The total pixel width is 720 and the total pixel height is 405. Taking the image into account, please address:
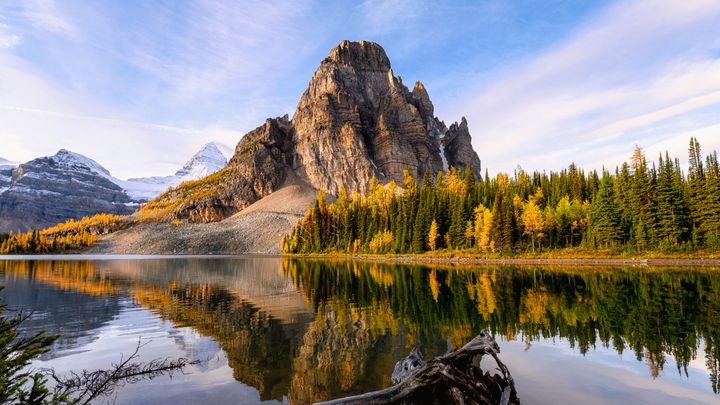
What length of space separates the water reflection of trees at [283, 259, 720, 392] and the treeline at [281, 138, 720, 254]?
4014 cm

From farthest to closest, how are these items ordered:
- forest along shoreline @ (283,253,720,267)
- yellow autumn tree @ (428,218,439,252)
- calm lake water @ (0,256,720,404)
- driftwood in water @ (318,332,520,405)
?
yellow autumn tree @ (428,218,439,252), forest along shoreline @ (283,253,720,267), calm lake water @ (0,256,720,404), driftwood in water @ (318,332,520,405)

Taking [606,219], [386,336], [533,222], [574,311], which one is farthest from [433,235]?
[386,336]

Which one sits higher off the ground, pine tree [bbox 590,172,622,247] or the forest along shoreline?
pine tree [bbox 590,172,622,247]

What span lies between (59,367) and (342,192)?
467 feet

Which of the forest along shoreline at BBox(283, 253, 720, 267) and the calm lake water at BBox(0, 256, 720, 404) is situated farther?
→ the forest along shoreline at BBox(283, 253, 720, 267)

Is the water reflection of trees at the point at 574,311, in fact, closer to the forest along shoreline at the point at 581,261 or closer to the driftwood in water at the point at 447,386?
the driftwood in water at the point at 447,386

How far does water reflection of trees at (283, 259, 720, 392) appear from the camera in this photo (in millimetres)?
18062

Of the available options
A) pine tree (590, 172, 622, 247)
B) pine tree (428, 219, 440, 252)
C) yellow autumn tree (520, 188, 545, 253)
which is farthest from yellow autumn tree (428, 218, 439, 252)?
pine tree (590, 172, 622, 247)

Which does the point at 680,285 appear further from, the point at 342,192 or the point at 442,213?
the point at 342,192

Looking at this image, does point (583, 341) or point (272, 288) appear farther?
point (272, 288)

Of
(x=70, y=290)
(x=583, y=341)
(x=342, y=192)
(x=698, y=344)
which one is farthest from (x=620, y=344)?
(x=342, y=192)

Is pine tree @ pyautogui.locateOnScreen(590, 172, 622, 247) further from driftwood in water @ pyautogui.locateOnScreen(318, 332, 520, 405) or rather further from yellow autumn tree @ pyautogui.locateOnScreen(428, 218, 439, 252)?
driftwood in water @ pyautogui.locateOnScreen(318, 332, 520, 405)

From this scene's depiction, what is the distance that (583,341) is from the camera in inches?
733

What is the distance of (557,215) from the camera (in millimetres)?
90562
